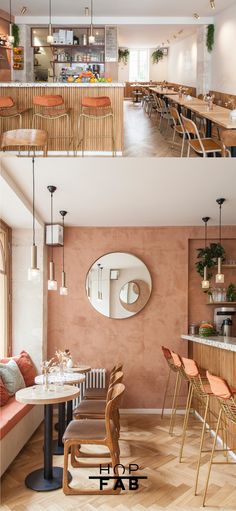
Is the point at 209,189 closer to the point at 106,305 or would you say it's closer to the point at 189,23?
the point at 106,305

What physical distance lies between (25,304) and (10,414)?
228cm

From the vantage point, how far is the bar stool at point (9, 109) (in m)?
7.88

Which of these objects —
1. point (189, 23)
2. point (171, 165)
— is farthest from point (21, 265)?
point (189, 23)

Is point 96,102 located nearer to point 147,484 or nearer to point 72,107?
point 72,107

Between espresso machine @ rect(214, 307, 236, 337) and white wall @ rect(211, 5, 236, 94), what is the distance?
19.2 ft

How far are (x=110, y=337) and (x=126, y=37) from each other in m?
12.0

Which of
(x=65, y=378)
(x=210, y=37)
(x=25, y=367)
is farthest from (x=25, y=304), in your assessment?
(x=210, y=37)

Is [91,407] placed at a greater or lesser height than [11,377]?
lesser

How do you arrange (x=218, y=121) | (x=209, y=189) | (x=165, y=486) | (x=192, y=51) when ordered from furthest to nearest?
(x=192, y=51)
(x=218, y=121)
(x=209, y=189)
(x=165, y=486)

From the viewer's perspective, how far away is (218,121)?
7.00m

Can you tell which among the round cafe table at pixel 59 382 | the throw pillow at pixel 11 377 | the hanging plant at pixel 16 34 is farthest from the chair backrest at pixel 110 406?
the hanging plant at pixel 16 34

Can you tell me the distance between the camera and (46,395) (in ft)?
16.3

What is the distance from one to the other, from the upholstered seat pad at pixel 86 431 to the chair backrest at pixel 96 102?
14.8ft

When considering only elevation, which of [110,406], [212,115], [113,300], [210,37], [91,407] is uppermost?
[210,37]
